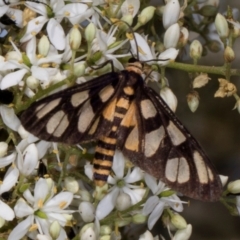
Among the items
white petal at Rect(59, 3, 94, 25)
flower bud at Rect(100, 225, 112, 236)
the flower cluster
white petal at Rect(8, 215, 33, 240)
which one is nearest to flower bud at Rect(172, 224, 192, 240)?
the flower cluster

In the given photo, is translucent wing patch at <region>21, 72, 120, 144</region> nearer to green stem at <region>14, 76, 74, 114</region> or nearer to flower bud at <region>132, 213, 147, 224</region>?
green stem at <region>14, 76, 74, 114</region>

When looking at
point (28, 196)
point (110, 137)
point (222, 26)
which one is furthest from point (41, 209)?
point (222, 26)

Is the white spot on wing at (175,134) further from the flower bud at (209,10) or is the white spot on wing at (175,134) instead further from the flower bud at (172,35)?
the flower bud at (209,10)

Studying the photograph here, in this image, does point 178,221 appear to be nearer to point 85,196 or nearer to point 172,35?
point 85,196

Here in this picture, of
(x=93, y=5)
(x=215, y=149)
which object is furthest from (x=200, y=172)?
(x=215, y=149)

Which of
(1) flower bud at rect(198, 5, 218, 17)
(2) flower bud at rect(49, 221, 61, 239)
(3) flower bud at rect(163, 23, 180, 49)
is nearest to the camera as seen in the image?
(2) flower bud at rect(49, 221, 61, 239)

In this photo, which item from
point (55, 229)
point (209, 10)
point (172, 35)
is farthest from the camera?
point (209, 10)

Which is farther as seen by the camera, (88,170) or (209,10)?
(209,10)
